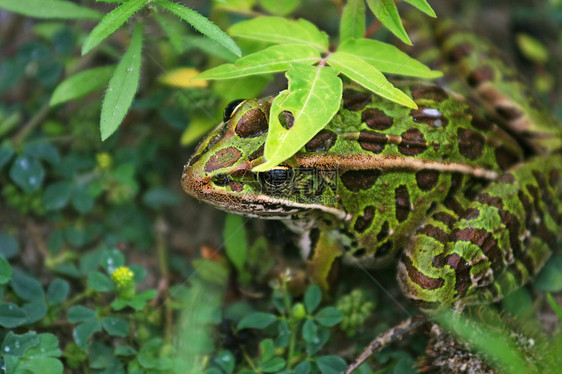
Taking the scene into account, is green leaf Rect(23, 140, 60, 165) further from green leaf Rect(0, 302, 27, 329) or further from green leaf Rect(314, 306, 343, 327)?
green leaf Rect(314, 306, 343, 327)

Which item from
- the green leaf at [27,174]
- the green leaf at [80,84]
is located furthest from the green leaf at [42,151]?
the green leaf at [80,84]

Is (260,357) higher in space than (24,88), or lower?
lower

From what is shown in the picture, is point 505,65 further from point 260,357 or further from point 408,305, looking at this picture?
point 260,357

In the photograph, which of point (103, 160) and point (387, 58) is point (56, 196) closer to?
point (103, 160)

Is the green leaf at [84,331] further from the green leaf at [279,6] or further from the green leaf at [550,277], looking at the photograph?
the green leaf at [550,277]

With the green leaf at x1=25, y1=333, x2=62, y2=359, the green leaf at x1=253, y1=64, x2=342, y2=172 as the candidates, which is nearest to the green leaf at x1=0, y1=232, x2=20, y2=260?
the green leaf at x1=25, y1=333, x2=62, y2=359

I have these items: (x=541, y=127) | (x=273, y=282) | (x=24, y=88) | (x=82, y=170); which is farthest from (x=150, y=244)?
(x=541, y=127)
